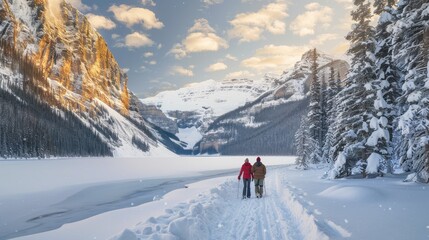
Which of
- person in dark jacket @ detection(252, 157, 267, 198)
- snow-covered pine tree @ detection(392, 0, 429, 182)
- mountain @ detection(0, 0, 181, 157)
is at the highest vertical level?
mountain @ detection(0, 0, 181, 157)

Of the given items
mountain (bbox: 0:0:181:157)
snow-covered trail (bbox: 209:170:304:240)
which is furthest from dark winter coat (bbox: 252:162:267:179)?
mountain (bbox: 0:0:181:157)

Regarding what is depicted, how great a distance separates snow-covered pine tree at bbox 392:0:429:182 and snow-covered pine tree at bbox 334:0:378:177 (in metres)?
3.76

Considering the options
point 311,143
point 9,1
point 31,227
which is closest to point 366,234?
point 31,227

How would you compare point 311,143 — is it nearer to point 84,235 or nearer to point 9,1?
point 84,235

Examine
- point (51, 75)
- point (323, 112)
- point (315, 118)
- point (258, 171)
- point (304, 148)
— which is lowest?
point (258, 171)

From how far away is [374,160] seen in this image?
69.3ft

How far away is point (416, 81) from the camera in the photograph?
1678 cm

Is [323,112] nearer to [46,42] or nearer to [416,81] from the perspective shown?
[416,81]

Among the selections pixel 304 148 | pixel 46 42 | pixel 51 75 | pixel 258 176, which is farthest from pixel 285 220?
pixel 46 42

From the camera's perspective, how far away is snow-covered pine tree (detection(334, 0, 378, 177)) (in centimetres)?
2236

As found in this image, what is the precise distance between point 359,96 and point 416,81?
6275 mm

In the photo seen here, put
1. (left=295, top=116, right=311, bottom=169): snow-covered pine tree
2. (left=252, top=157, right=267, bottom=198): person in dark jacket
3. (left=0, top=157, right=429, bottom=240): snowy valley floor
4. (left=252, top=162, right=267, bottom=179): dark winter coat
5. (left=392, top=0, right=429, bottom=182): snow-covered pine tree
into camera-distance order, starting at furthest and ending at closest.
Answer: (left=295, top=116, right=311, bottom=169): snow-covered pine tree
(left=252, top=162, right=267, bottom=179): dark winter coat
(left=252, top=157, right=267, bottom=198): person in dark jacket
(left=392, top=0, right=429, bottom=182): snow-covered pine tree
(left=0, top=157, right=429, bottom=240): snowy valley floor

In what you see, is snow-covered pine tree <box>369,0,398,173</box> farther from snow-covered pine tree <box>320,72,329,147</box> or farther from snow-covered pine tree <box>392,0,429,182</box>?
snow-covered pine tree <box>320,72,329,147</box>

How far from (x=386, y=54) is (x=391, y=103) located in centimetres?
338
